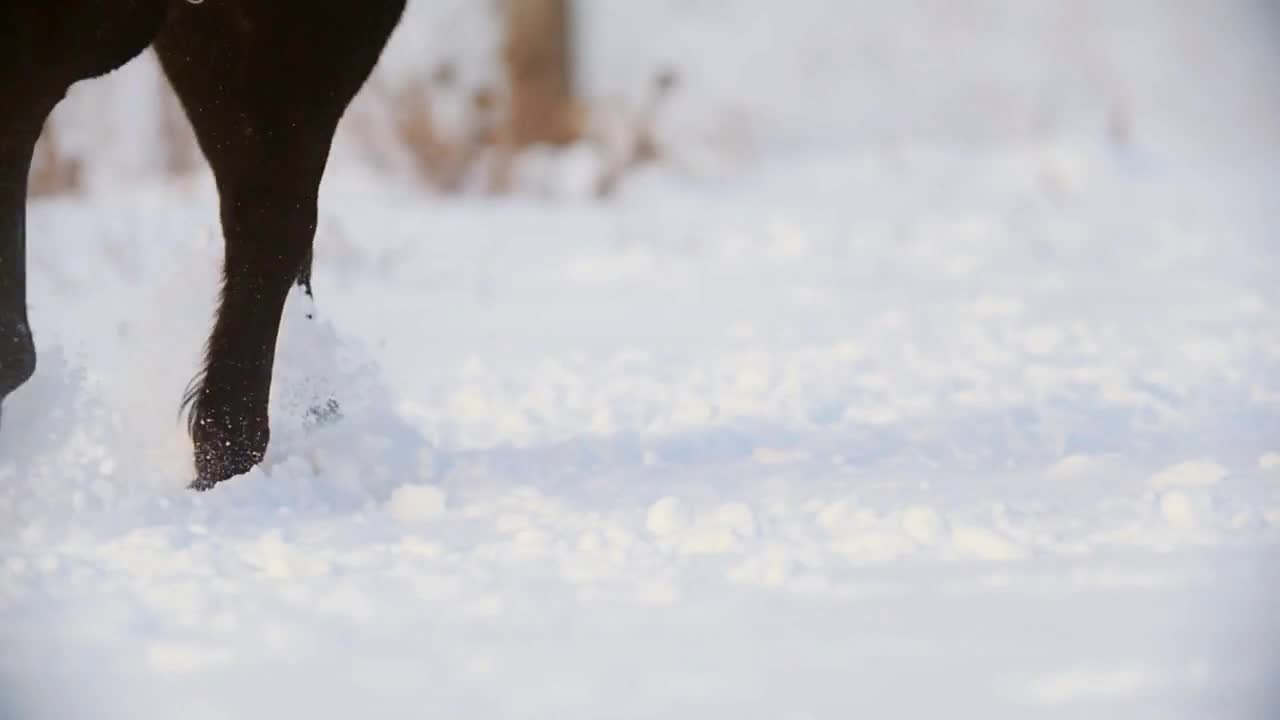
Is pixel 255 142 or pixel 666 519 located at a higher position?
pixel 255 142

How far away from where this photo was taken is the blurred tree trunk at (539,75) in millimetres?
8086

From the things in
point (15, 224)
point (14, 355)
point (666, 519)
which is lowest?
point (666, 519)

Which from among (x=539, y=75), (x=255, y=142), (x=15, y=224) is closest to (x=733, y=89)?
(x=539, y=75)

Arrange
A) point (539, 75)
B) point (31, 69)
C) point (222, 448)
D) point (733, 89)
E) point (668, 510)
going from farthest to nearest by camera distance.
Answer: point (733, 89) < point (539, 75) < point (222, 448) < point (668, 510) < point (31, 69)

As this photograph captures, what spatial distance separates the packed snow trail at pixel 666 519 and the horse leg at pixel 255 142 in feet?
0.26

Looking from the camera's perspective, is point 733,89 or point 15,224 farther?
point 733,89

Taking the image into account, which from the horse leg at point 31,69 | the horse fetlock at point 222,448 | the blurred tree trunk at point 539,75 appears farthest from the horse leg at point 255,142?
the blurred tree trunk at point 539,75

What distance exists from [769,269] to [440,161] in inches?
97.7

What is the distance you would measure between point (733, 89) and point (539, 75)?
3736 mm

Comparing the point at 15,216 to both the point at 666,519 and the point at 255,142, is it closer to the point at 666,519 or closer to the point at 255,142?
the point at 255,142

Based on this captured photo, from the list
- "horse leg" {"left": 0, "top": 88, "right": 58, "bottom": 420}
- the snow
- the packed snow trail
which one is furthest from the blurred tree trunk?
"horse leg" {"left": 0, "top": 88, "right": 58, "bottom": 420}

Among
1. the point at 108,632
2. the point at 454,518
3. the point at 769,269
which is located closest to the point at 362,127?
the point at 769,269

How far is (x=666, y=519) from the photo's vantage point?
6.34 feet

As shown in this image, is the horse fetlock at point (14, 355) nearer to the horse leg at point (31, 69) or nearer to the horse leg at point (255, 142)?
the horse leg at point (31, 69)
